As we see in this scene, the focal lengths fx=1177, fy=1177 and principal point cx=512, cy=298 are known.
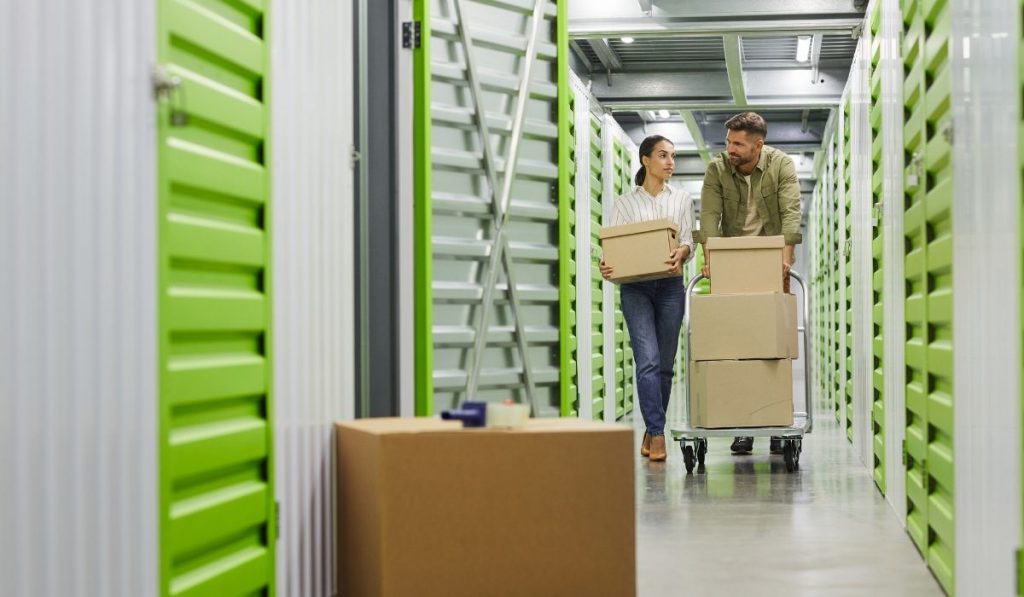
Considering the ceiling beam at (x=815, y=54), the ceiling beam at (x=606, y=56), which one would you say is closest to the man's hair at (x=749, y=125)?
the ceiling beam at (x=815, y=54)

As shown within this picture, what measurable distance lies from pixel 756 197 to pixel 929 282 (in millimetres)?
2706

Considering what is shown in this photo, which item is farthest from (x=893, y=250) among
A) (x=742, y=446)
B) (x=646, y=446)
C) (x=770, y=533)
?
(x=742, y=446)

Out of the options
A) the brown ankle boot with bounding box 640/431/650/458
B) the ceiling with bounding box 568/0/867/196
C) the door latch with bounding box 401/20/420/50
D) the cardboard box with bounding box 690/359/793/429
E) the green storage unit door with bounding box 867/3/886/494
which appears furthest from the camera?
the ceiling with bounding box 568/0/867/196

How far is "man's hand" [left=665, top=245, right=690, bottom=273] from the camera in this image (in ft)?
18.8

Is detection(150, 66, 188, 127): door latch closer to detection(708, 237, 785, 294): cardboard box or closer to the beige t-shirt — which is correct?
detection(708, 237, 785, 294): cardboard box

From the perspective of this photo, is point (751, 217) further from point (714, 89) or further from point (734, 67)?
point (714, 89)

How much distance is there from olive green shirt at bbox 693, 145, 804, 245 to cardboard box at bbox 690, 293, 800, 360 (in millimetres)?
531

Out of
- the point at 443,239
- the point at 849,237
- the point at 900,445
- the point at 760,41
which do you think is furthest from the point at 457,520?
the point at 760,41

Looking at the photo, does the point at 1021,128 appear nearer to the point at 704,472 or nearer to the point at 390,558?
the point at 390,558

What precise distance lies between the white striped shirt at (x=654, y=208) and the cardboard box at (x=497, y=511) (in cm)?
363

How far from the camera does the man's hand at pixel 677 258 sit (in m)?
5.73

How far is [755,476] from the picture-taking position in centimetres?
557

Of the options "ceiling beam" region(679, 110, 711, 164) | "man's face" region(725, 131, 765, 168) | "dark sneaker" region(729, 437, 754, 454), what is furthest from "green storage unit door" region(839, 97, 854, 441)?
"ceiling beam" region(679, 110, 711, 164)

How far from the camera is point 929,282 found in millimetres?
3336
